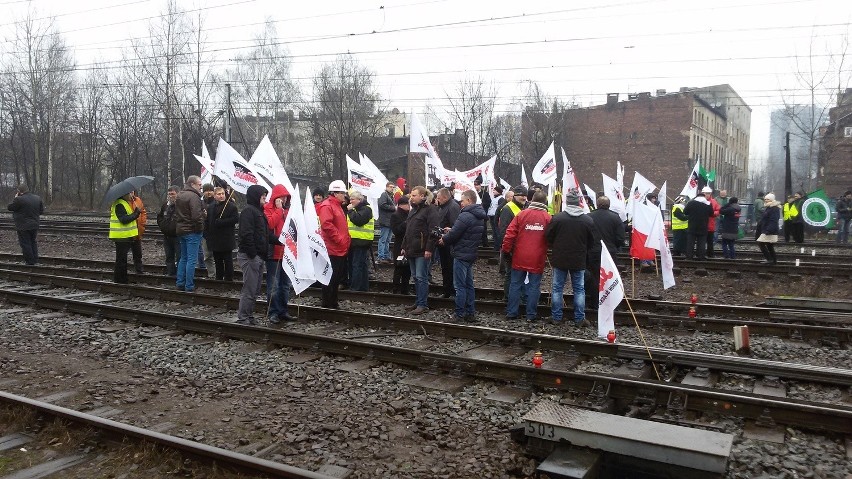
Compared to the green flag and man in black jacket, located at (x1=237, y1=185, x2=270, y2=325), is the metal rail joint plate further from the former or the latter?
the green flag

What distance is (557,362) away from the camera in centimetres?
839

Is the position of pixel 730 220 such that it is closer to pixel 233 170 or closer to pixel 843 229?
pixel 843 229

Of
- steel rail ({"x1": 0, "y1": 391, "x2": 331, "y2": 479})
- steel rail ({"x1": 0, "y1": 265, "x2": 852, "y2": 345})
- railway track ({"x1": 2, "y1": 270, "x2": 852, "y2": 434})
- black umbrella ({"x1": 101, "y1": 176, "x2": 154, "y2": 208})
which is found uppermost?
black umbrella ({"x1": 101, "y1": 176, "x2": 154, "y2": 208})

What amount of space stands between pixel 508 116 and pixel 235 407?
174 feet

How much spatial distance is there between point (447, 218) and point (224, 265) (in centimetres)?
516

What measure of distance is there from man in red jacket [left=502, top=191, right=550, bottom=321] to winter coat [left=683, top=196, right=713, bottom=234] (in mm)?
7564

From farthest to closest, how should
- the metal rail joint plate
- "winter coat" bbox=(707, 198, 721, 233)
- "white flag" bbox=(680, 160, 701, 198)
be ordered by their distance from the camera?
"white flag" bbox=(680, 160, 701, 198)
"winter coat" bbox=(707, 198, 721, 233)
the metal rail joint plate

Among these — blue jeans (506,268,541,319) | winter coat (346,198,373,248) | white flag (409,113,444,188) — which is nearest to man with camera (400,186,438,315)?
winter coat (346,198,373,248)

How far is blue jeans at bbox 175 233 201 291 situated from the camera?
43.4 feet

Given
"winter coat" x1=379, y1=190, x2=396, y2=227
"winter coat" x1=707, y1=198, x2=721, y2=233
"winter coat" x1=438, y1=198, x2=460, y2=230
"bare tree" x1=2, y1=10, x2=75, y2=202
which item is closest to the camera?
"winter coat" x1=438, y1=198, x2=460, y2=230

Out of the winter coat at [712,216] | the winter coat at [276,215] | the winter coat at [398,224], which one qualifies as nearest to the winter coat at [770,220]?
the winter coat at [712,216]

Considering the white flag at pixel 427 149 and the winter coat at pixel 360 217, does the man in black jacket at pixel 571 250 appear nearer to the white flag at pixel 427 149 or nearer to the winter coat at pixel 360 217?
the winter coat at pixel 360 217

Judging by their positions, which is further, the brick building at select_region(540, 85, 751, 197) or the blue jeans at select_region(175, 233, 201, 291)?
the brick building at select_region(540, 85, 751, 197)

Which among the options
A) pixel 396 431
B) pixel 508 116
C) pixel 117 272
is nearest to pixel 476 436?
pixel 396 431
